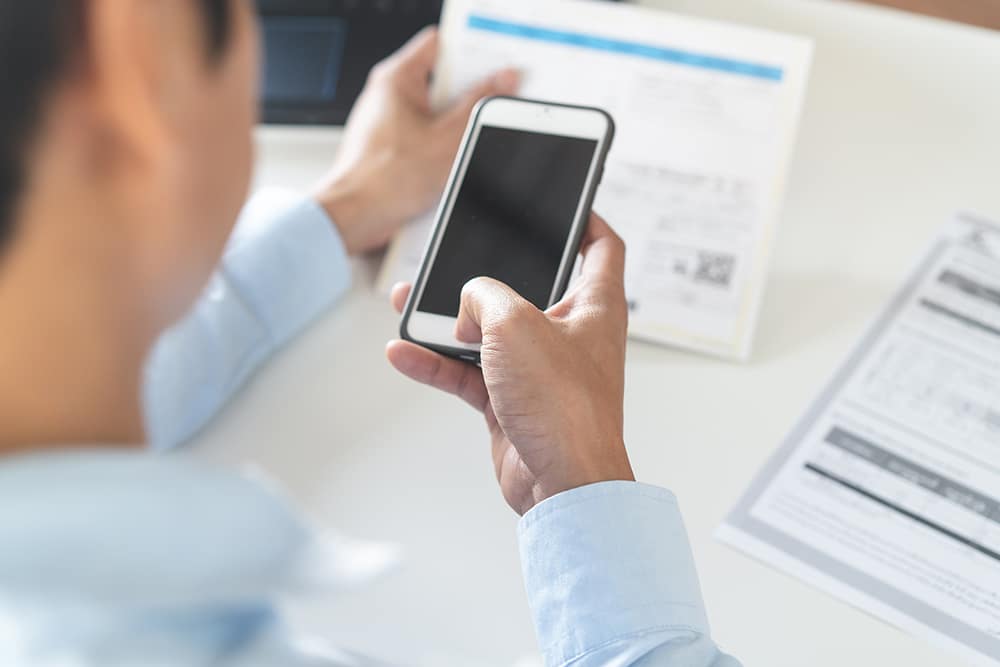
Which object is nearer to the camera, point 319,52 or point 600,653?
point 600,653

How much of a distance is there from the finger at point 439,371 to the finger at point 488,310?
38mm

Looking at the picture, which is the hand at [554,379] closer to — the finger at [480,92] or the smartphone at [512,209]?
the smartphone at [512,209]

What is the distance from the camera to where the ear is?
30cm

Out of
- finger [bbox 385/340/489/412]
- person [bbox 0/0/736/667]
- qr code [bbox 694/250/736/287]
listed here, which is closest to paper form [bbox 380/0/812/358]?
qr code [bbox 694/250/736/287]

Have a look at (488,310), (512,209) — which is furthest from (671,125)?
(488,310)

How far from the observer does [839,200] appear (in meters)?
0.83

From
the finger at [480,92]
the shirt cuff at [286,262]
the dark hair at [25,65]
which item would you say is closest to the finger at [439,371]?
the shirt cuff at [286,262]

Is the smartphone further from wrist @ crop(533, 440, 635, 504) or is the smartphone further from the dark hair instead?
the dark hair

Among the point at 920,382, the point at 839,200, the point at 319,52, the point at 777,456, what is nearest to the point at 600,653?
the point at 777,456

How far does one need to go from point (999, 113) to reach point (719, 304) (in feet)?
1.12

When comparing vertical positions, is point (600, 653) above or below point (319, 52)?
below

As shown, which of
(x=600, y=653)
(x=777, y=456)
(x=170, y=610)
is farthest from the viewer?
(x=777, y=456)

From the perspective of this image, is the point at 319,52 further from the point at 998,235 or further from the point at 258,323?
the point at 998,235

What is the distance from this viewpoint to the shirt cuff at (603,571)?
1.74 feet
